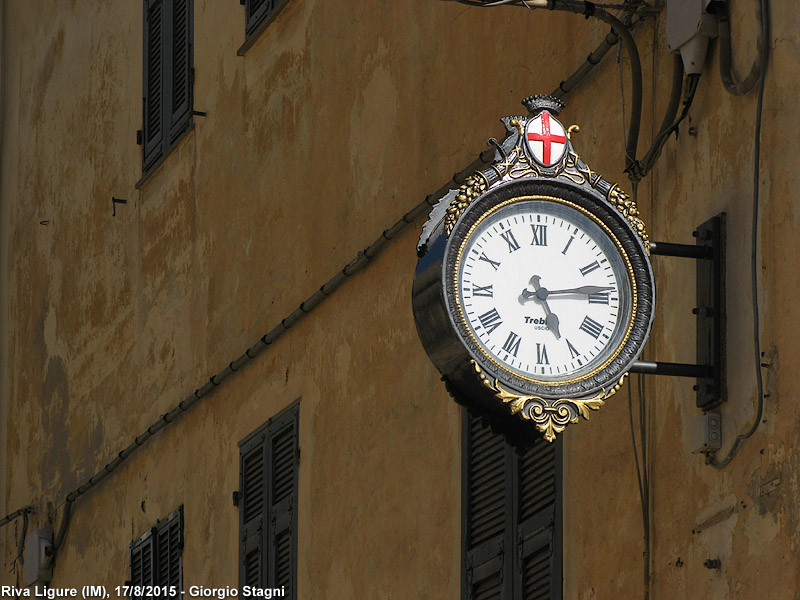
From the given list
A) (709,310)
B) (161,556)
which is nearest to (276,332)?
(161,556)

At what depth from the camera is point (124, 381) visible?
1616cm

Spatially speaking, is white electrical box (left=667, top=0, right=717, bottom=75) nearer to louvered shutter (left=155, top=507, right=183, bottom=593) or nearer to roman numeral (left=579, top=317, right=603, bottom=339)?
roman numeral (left=579, top=317, right=603, bottom=339)

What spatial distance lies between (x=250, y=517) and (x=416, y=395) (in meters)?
2.58

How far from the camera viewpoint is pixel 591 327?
7.47 meters

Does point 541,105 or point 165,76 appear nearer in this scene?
point 541,105

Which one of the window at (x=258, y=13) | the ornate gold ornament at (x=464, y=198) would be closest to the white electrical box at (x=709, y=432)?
the ornate gold ornament at (x=464, y=198)

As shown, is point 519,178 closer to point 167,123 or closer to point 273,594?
point 273,594

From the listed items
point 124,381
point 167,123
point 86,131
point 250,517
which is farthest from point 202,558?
point 86,131

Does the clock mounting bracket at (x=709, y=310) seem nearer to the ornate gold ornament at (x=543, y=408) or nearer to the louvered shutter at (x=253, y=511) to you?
the ornate gold ornament at (x=543, y=408)

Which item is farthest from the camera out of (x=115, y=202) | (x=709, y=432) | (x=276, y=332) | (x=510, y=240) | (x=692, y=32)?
(x=115, y=202)

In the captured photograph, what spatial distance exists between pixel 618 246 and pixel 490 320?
571 mm

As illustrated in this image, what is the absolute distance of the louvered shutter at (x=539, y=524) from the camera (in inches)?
376

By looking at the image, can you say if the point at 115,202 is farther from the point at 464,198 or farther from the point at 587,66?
the point at 464,198

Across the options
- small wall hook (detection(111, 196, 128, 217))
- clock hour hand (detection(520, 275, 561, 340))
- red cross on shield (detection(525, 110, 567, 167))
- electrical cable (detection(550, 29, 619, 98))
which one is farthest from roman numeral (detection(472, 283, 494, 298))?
small wall hook (detection(111, 196, 128, 217))
